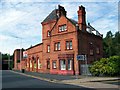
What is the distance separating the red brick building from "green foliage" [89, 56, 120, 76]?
399 cm

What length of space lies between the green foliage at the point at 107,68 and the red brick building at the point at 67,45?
3.99m

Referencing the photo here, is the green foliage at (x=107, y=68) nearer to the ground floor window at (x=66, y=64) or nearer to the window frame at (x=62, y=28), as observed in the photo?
the ground floor window at (x=66, y=64)

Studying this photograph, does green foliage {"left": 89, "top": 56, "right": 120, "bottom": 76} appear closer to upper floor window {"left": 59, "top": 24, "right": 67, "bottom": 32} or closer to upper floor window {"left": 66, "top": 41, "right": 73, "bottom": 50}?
upper floor window {"left": 66, "top": 41, "right": 73, "bottom": 50}

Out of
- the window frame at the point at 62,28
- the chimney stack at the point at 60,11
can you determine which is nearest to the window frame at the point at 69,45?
the window frame at the point at 62,28

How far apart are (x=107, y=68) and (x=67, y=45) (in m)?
10.3

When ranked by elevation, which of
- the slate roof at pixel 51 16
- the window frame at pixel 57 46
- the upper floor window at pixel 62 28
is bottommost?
the window frame at pixel 57 46

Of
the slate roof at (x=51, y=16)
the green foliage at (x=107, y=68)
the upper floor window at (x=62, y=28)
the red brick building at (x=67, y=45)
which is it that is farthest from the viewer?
the slate roof at (x=51, y=16)

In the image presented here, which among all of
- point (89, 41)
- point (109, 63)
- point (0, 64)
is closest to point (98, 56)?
point (89, 41)

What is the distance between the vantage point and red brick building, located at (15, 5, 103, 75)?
44.6m

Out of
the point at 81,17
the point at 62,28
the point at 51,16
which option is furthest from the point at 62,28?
the point at 51,16

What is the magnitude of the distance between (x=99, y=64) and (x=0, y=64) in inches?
3165

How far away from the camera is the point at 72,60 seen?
44.6 m

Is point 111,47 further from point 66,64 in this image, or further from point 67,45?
point 66,64

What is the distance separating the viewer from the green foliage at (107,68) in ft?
126
